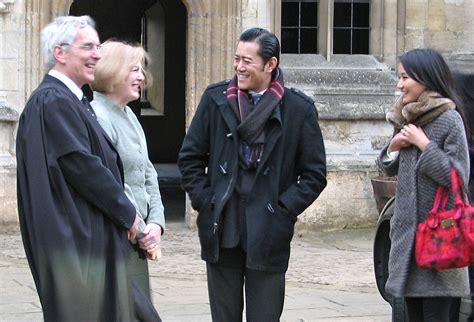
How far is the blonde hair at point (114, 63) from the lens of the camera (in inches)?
223

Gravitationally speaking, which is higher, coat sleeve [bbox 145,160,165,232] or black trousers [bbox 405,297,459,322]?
coat sleeve [bbox 145,160,165,232]

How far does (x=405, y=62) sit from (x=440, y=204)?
2.28 ft

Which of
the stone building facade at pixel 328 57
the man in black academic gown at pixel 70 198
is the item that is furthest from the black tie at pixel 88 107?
the stone building facade at pixel 328 57

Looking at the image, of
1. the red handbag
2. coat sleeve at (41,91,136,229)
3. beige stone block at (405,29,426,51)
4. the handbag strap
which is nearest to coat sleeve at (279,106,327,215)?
the red handbag

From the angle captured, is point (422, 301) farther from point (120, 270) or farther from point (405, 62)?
point (120, 270)

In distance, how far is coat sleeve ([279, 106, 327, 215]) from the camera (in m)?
6.05

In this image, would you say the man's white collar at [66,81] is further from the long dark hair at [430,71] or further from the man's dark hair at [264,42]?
the long dark hair at [430,71]

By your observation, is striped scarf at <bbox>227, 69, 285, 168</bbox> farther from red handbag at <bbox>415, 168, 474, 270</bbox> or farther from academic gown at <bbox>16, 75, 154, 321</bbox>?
academic gown at <bbox>16, 75, 154, 321</bbox>

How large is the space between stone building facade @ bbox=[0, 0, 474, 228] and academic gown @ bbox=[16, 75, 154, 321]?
757 cm

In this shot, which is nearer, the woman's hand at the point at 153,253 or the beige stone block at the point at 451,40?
the woman's hand at the point at 153,253

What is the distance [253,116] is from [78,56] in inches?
44.8

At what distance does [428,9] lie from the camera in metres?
13.8

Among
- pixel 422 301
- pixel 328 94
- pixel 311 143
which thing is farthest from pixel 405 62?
pixel 328 94

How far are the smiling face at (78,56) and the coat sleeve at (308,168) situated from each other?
133cm
